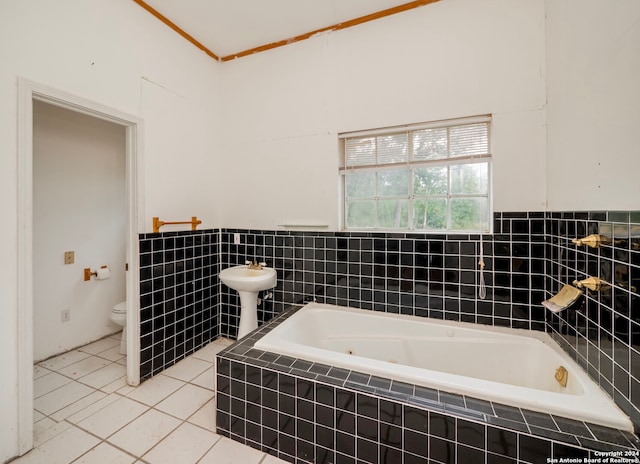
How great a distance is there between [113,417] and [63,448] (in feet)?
0.79

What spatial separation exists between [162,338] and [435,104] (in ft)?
8.96

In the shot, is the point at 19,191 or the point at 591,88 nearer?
the point at 591,88

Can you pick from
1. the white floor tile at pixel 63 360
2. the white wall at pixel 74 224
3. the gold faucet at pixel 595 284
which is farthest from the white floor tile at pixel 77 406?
the gold faucet at pixel 595 284

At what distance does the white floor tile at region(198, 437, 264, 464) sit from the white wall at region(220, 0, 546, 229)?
1.58 m

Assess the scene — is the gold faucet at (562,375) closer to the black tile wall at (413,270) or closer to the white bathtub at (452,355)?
the white bathtub at (452,355)

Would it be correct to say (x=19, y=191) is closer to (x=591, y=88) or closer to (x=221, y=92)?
(x=221, y=92)

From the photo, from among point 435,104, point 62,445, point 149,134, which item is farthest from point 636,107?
point 62,445

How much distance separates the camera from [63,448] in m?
1.43

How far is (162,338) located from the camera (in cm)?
213

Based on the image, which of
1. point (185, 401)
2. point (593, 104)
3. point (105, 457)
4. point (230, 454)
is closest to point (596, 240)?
point (593, 104)

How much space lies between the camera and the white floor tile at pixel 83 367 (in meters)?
2.10

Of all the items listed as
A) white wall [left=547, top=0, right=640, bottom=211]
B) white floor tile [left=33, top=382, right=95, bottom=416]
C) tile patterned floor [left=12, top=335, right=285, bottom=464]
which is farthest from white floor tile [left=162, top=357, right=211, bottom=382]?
white wall [left=547, top=0, right=640, bottom=211]

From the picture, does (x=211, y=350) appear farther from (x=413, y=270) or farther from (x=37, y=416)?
(x=413, y=270)

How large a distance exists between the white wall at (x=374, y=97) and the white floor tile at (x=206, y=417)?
1443 mm
